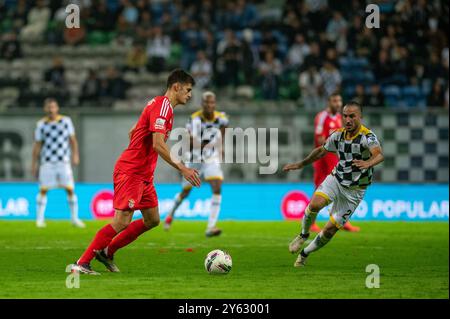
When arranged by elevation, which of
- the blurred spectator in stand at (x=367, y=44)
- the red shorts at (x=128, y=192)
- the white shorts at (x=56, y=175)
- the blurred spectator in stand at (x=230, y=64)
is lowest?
the red shorts at (x=128, y=192)

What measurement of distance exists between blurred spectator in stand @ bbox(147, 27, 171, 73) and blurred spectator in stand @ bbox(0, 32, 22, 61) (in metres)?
3.50

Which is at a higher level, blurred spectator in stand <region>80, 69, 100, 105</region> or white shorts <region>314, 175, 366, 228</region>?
blurred spectator in stand <region>80, 69, 100, 105</region>

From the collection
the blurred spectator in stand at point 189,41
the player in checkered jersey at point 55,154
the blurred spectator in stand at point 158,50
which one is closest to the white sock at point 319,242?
the player in checkered jersey at point 55,154

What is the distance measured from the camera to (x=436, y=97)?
21109 millimetres

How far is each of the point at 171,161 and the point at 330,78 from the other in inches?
514

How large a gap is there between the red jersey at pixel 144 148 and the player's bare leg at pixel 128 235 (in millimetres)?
399

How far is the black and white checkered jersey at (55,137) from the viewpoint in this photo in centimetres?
1809

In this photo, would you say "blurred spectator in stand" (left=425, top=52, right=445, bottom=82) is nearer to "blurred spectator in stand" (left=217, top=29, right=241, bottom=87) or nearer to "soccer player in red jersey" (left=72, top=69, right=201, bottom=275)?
"blurred spectator in stand" (left=217, top=29, right=241, bottom=87)

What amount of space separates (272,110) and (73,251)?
8.02 m

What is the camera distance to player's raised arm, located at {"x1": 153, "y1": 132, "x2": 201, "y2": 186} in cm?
947

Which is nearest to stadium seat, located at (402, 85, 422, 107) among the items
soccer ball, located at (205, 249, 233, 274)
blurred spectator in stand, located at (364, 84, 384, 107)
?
blurred spectator in stand, located at (364, 84, 384, 107)

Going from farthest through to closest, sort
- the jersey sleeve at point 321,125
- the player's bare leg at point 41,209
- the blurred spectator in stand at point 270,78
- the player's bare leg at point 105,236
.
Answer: the blurred spectator in stand at point 270,78 < the player's bare leg at point 41,209 < the jersey sleeve at point 321,125 < the player's bare leg at point 105,236

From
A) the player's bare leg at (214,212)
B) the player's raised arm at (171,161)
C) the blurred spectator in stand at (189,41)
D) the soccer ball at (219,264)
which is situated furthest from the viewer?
the blurred spectator in stand at (189,41)

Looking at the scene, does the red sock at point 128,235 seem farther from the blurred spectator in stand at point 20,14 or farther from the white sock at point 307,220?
the blurred spectator in stand at point 20,14
